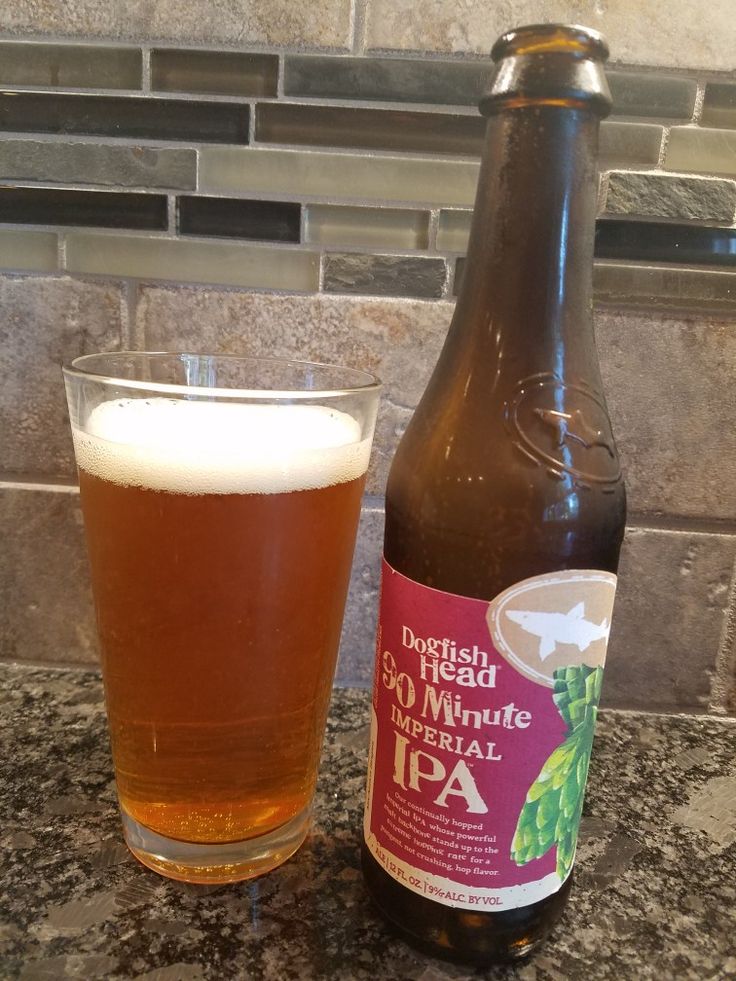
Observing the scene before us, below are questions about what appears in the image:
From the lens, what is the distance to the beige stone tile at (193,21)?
2.55 feet

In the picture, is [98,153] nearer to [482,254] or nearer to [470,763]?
[482,254]

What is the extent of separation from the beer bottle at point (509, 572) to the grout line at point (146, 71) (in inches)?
17.1

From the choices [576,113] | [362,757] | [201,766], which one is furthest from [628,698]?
[576,113]

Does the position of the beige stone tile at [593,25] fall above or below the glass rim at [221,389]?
above

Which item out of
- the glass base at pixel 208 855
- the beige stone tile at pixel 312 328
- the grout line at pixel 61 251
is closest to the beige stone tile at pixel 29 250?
the grout line at pixel 61 251

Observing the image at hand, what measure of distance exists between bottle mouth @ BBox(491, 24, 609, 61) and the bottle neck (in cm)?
3

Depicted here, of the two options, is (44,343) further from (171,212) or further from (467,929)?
(467,929)

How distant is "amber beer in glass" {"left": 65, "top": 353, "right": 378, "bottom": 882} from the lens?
528mm

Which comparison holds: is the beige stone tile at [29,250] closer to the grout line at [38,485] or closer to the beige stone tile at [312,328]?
the beige stone tile at [312,328]

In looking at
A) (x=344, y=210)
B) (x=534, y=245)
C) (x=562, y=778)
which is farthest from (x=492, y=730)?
(x=344, y=210)

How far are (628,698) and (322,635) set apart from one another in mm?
494

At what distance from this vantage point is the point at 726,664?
2.96 ft

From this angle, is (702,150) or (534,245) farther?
(702,150)

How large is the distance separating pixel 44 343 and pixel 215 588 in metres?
0.47
